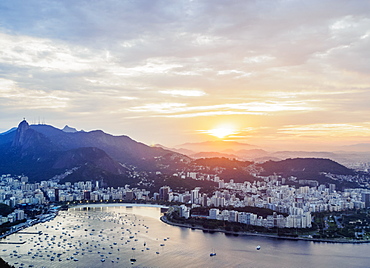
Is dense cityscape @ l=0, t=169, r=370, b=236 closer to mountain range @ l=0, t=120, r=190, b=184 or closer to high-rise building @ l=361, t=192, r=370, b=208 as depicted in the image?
high-rise building @ l=361, t=192, r=370, b=208

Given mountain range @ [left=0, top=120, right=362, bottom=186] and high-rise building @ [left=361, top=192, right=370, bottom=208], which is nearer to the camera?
high-rise building @ [left=361, top=192, right=370, bottom=208]

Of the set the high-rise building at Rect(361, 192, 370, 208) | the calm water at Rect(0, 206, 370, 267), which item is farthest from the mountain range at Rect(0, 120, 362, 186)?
the calm water at Rect(0, 206, 370, 267)

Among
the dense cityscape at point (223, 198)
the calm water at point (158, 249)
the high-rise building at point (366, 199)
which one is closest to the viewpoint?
the calm water at point (158, 249)

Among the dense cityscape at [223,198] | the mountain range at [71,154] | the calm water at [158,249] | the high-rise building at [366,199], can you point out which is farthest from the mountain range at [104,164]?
the calm water at [158,249]

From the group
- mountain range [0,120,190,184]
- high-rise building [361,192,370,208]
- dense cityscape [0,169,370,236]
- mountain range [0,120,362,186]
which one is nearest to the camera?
dense cityscape [0,169,370,236]

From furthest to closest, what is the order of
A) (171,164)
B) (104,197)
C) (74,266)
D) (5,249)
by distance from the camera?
(171,164) < (104,197) < (5,249) < (74,266)

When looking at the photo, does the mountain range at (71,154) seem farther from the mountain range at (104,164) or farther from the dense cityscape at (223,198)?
the dense cityscape at (223,198)

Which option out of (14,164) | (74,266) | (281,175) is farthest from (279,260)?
(14,164)

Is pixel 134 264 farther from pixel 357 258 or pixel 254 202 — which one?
pixel 254 202
